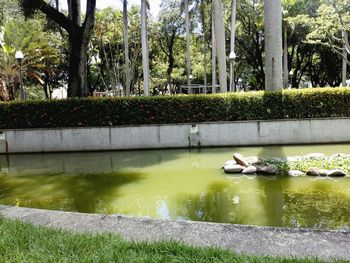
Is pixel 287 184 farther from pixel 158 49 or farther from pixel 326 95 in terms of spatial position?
pixel 158 49

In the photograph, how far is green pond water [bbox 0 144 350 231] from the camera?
568 cm

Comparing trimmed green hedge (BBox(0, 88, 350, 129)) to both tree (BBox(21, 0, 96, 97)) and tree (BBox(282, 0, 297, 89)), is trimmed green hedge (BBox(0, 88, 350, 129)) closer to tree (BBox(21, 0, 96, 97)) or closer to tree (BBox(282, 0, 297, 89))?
tree (BBox(21, 0, 96, 97))

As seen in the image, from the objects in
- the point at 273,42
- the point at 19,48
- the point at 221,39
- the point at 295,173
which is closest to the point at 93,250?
the point at 295,173

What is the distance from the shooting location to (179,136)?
12367 mm

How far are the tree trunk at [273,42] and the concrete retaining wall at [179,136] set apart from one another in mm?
1830

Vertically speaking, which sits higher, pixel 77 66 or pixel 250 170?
pixel 77 66

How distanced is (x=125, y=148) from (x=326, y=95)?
6818 mm

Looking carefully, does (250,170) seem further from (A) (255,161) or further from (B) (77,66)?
(B) (77,66)

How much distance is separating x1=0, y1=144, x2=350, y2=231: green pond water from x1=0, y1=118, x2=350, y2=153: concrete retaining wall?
3.61 ft

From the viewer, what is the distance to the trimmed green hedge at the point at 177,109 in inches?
483

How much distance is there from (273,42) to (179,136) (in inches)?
187

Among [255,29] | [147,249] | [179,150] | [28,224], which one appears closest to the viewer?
[147,249]

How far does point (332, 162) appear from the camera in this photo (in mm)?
8305

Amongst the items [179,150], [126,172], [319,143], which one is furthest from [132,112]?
[319,143]
